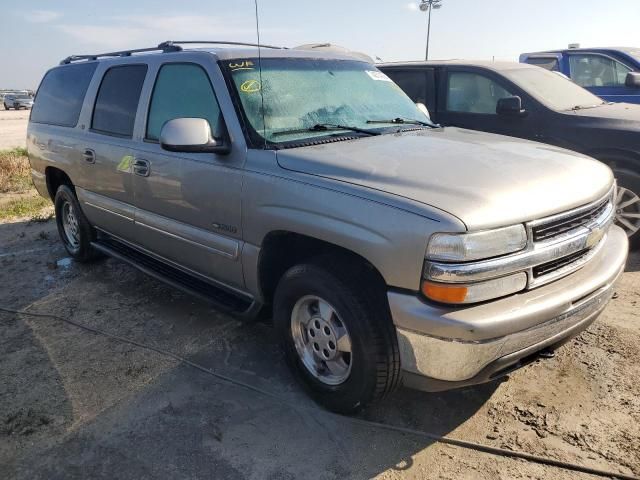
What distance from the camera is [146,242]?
405 cm

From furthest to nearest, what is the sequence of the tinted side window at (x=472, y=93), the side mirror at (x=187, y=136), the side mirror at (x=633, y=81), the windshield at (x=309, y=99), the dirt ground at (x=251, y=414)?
the side mirror at (x=633, y=81) → the tinted side window at (x=472, y=93) → the windshield at (x=309, y=99) → the side mirror at (x=187, y=136) → the dirt ground at (x=251, y=414)

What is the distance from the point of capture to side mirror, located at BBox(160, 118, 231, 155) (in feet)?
9.62

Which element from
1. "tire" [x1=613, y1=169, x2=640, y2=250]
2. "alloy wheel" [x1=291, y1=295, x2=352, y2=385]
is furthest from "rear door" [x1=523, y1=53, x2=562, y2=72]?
"alloy wheel" [x1=291, y1=295, x2=352, y2=385]

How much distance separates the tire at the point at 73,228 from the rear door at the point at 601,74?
7419mm

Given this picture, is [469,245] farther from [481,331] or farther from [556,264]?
[556,264]

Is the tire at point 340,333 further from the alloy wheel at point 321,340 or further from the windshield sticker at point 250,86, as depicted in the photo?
the windshield sticker at point 250,86

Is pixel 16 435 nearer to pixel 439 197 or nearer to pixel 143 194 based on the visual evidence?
pixel 143 194

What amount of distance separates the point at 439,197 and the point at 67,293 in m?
3.61

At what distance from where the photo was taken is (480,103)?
19.1ft

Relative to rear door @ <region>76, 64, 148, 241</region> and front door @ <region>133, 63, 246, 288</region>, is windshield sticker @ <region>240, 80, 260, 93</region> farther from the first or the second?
rear door @ <region>76, 64, 148, 241</region>

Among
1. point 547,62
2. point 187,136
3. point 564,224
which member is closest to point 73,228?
point 187,136

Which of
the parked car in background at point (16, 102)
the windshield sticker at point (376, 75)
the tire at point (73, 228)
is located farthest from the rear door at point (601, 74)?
the parked car in background at point (16, 102)

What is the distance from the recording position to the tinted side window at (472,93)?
572 centimetres

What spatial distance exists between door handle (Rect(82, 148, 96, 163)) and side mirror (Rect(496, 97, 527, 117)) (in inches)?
152
